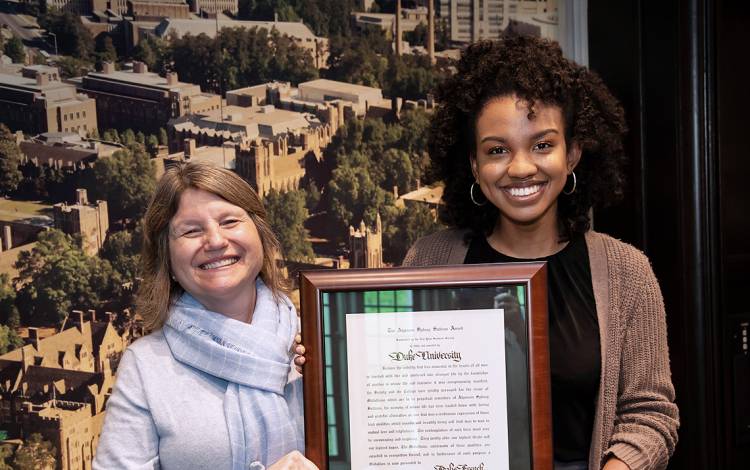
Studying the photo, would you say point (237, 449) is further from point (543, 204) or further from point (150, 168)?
point (150, 168)

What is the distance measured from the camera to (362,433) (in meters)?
1.34

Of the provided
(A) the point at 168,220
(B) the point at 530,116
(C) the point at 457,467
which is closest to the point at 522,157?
(B) the point at 530,116

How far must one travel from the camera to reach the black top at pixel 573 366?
1.44 meters

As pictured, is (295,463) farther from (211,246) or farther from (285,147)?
(285,147)

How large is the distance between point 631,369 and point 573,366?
0.11m

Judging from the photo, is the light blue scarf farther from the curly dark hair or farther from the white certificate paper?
the curly dark hair

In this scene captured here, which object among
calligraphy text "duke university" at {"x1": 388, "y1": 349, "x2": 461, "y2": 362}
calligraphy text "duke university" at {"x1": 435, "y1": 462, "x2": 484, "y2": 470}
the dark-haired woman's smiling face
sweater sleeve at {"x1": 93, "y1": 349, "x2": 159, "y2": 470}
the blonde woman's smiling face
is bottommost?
calligraphy text "duke university" at {"x1": 435, "y1": 462, "x2": 484, "y2": 470}

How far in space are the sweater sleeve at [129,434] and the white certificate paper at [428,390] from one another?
0.36 metres

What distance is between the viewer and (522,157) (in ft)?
4.72

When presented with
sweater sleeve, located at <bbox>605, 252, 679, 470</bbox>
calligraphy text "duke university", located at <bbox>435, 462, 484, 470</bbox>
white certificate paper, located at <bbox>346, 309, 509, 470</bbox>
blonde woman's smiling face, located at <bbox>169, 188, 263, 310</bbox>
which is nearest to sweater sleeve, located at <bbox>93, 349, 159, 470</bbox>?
blonde woman's smiling face, located at <bbox>169, 188, 263, 310</bbox>

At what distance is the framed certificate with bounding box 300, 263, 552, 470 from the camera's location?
4.38ft

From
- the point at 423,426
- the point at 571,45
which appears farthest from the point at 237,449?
the point at 571,45

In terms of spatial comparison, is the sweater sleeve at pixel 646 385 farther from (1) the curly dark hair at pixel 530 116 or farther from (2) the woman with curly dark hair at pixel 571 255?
(1) the curly dark hair at pixel 530 116

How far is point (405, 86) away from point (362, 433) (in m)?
1.50
